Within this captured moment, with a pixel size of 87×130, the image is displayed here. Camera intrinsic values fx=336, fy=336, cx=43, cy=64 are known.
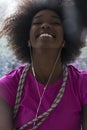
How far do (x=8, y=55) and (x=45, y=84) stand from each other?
1.10 feet

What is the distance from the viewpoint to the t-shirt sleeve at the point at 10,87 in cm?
149

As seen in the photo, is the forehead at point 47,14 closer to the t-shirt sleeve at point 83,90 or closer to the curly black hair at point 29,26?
the curly black hair at point 29,26

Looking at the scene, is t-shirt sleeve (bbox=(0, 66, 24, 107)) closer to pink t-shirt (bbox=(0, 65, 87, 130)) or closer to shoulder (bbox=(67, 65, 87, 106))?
pink t-shirt (bbox=(0, 65, 87, 130))

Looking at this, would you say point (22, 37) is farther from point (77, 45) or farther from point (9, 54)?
point (77, 45)

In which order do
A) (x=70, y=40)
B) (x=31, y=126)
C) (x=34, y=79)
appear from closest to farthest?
1. (x=31, y=126)
2. (x=34, y=79)
3. (x=70, y=40)

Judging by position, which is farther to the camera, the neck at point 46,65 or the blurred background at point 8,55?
the blurred background at point 8,55

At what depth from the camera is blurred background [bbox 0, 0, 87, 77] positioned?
173 cm

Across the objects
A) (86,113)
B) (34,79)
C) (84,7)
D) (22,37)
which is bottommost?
(86,113)

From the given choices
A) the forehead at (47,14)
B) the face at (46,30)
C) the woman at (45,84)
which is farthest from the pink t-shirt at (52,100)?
the forehead at (47,14)

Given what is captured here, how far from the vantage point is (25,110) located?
1.47 meters

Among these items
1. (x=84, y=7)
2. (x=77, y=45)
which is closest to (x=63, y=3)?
(x=84, y=7)

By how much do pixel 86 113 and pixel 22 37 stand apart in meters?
0.53

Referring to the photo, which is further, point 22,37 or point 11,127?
point 22,37

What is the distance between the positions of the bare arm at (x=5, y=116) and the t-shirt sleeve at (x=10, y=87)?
0.02 meters
